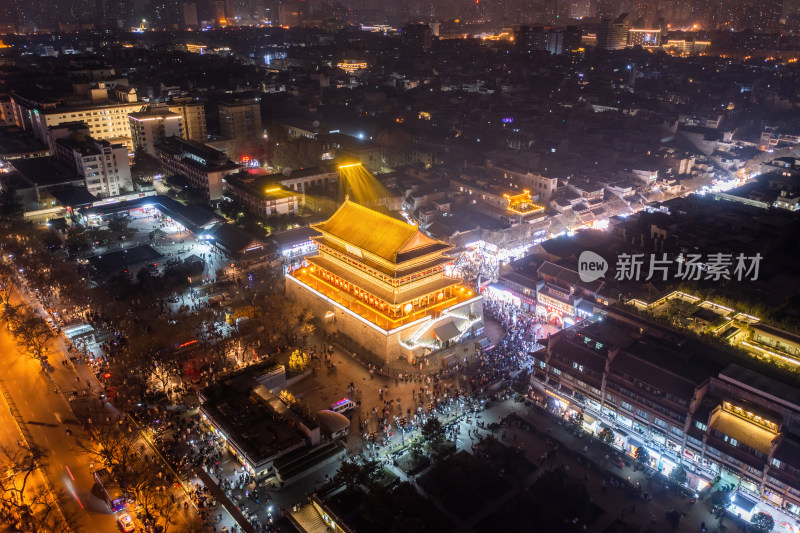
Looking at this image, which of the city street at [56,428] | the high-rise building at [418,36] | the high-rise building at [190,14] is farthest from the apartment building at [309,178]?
the high-rise building at [190,14]

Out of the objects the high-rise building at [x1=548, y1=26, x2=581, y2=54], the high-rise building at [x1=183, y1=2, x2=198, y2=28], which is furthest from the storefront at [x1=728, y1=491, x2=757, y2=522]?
the high-rise building at [x1=183, y1=2, x2=198, y2=28]

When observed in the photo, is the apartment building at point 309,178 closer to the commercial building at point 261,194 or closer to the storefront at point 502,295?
the commercial building at point 261,194

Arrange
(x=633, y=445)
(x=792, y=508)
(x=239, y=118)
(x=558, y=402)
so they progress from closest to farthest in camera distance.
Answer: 1. (x=792, y=508)
2. (x=633, y=445)
3. (x=558, y=402)
4. (x=239, y=118)

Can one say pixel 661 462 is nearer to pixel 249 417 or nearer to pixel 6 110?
pixel 249 417

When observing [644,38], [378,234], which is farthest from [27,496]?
[644,38]

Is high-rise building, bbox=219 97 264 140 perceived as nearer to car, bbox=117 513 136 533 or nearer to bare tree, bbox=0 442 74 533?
bare tree, bbox=0 442 74 533
